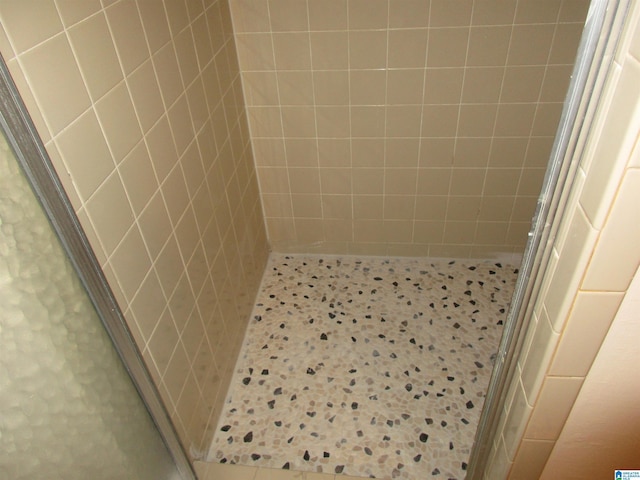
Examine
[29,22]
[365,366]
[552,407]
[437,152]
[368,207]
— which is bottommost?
[365,366]

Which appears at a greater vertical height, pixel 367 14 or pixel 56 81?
Result: pixel 56 81

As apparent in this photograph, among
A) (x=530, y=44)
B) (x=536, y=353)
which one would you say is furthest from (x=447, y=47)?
(x=536, y=353)

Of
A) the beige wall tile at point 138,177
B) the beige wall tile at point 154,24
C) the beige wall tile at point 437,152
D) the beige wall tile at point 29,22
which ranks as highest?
the beige wall tile at point 29,22

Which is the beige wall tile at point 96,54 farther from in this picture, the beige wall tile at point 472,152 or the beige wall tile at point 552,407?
the beige wall tile at point 472,152

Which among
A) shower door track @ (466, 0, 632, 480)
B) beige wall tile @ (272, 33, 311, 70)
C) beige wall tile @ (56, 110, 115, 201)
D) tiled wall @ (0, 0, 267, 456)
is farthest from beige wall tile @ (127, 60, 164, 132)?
shower door track @ (466, 0, 632, 480)

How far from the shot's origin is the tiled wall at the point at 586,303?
515 mm

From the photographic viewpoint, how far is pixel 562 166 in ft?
1.99

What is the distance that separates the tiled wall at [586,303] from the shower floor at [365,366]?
27.1 inches

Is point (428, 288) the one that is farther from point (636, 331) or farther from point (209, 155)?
point (636, 331)

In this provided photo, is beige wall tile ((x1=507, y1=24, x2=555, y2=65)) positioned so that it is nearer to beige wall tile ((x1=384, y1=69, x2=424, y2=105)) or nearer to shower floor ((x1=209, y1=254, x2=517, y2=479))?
beige wall tile ((x1=384, y1=69, x2=424, y2=105))

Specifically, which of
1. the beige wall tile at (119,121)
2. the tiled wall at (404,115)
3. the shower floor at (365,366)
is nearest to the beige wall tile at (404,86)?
the tiled wall at (404,115)

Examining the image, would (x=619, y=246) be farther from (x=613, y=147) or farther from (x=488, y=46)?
(x=488, y=46)

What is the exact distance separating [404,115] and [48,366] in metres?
1.50

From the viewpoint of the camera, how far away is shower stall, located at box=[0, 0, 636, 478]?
0.89 metres
